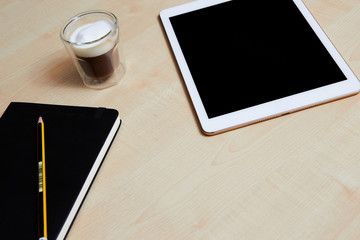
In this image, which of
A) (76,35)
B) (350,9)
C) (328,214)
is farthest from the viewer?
(350,9)

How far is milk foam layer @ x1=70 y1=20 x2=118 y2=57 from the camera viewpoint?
61 centimetres

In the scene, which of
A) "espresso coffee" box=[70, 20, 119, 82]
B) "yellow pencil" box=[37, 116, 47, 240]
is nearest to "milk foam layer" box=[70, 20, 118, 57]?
"espresso coffee" box=[70, 20, 119, 82]

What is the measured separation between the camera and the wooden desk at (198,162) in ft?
1.71

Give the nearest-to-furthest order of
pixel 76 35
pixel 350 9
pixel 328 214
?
pixel 328 214
pixel 76 35
pixel 350 9

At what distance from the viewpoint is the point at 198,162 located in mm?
582

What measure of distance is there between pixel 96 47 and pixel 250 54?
0.29 metres

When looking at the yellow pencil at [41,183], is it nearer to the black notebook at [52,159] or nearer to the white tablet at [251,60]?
the black notebook at [52,159]

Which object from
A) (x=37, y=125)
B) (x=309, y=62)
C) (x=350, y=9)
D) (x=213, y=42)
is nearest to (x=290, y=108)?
(x=309, y=62)

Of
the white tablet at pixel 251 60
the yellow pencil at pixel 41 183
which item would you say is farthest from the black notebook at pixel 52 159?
the white tablet at pixel 251 60

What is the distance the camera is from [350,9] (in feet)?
2.49

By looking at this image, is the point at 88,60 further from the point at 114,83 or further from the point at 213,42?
the point at 213,42

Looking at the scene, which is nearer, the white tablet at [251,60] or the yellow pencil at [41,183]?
the yellow pencil at [41,183]

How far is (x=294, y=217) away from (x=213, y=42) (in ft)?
1.21

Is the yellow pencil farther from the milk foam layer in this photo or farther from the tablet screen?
the tablet screen
